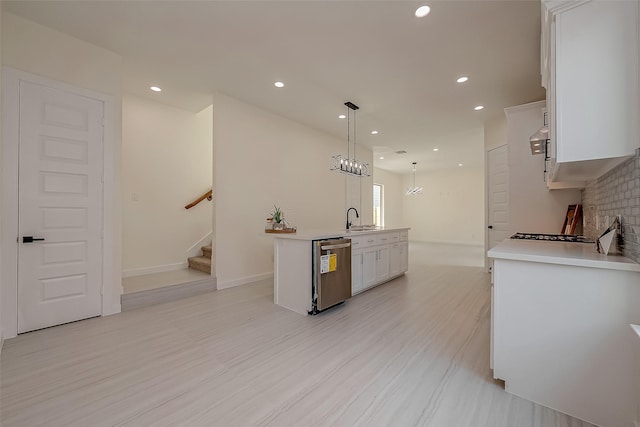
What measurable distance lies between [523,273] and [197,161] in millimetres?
5273

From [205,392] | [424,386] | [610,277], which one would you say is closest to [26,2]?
[205,392]

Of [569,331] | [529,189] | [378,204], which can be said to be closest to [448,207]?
[378,204]

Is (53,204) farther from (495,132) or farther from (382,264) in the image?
(495,132)

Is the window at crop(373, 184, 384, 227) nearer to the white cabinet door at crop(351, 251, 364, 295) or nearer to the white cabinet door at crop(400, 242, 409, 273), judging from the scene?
the white cabinet door at crop(400, 242, 409, 273)

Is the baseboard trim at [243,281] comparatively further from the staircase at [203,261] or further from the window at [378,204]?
the window at [378,204]

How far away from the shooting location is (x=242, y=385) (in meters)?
1.75

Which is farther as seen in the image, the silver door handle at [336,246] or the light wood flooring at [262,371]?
the silver door handle at [336,246]

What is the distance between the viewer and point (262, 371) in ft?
6.24

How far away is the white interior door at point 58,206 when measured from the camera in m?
2.52

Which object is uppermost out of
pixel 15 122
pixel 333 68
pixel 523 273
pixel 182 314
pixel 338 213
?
pixel 333 68

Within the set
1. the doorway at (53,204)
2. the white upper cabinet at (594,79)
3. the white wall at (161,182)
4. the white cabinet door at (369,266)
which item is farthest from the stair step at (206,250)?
the white upper cabinet at (594,79)

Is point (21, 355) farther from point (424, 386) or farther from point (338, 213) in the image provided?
point (338, 213)

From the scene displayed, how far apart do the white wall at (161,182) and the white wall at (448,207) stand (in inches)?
378

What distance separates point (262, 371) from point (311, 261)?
128cm
